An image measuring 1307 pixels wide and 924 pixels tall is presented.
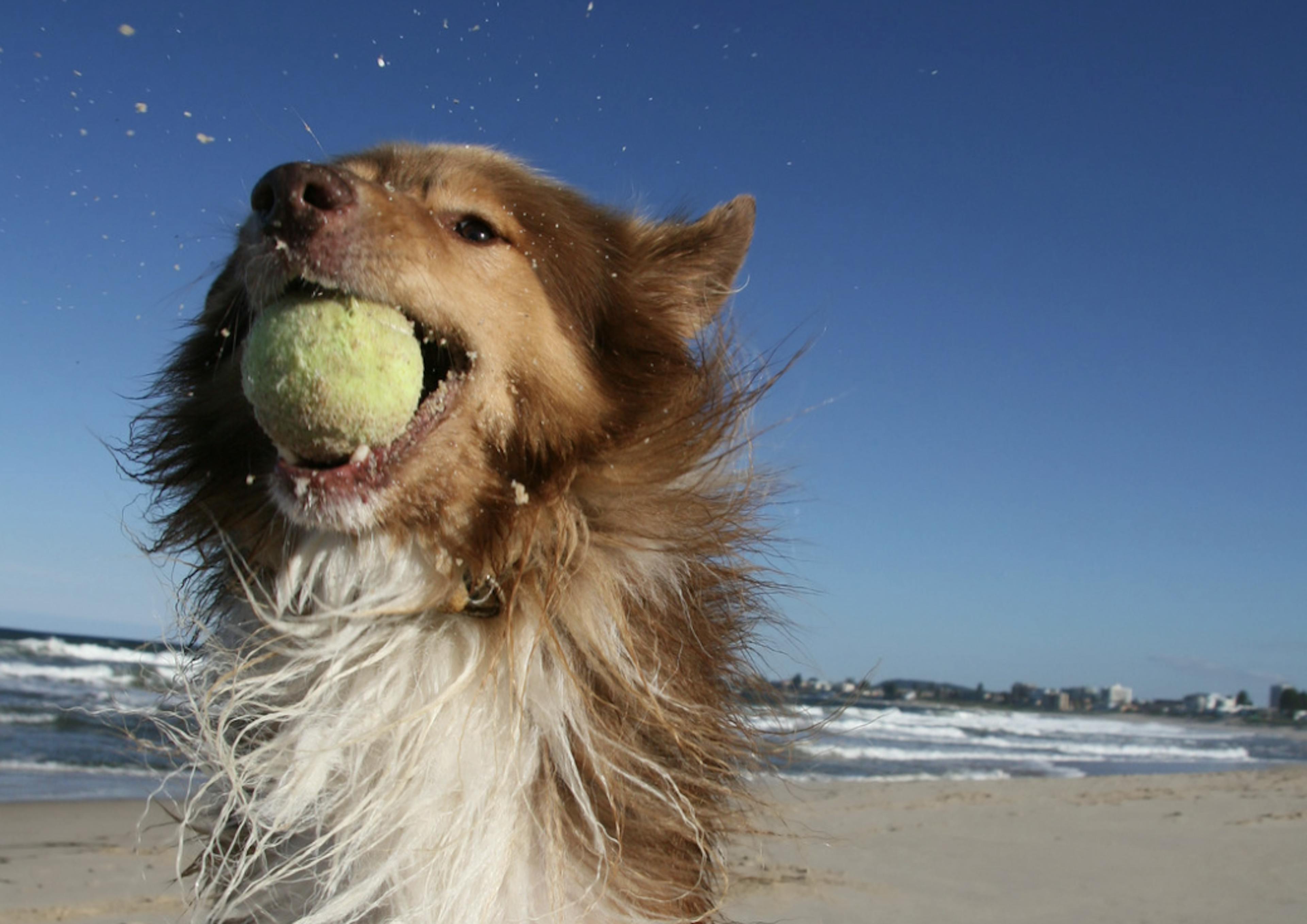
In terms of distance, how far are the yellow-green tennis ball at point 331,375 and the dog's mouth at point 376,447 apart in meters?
0.02

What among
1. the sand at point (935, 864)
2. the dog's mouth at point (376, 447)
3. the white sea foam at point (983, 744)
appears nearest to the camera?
the dog's mouth at point (376, 447)

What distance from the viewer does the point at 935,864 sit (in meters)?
7.00

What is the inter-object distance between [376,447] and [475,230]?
71cm

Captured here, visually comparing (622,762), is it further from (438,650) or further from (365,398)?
(365,398)

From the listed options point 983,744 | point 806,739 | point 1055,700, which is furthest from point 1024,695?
point 806,739

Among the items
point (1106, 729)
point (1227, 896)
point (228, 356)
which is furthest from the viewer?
point (1106, 729)

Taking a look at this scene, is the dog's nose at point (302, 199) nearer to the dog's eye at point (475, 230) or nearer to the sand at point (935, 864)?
the dog's eye at point (475, 230)

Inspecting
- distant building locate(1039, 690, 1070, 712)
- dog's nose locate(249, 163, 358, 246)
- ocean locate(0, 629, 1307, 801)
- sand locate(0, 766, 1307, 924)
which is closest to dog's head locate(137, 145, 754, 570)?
dog's nose locate(249, 163, 358, 246)

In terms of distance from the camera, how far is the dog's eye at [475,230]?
261cm

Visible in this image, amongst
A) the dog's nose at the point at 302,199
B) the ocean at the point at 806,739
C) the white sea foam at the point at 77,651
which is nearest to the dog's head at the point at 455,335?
the dog's nose at the point at 302,199

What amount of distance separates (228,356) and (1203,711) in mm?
48602

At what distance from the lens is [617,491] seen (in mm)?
2639

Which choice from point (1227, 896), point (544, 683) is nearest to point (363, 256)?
point (544, 683)

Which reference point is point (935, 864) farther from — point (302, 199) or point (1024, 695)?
point (1024, 695)
